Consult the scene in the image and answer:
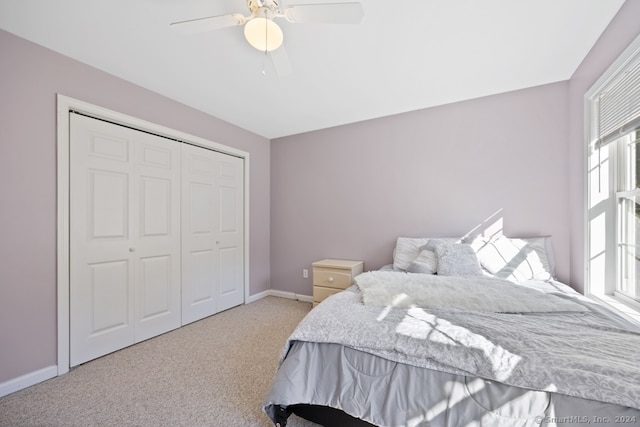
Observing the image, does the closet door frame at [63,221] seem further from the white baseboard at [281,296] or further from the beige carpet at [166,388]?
the white baseboard at [281,296]

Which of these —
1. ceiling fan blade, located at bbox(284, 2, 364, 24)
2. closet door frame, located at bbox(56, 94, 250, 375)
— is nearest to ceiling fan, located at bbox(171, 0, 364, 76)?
ceiling fan blade, located at bbox(284, 2, 364, 24)

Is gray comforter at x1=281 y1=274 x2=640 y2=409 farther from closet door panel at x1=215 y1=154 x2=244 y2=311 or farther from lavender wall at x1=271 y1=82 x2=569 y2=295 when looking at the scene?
closet door panel at x1=215 y1=154 x2=244 y2=311

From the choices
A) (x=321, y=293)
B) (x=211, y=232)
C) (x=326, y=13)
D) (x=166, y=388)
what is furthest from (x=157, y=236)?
(x=326, y=13)

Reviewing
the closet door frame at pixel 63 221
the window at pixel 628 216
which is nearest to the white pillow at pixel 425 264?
the window at pixel 628 216

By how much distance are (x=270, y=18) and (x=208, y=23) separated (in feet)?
1.10

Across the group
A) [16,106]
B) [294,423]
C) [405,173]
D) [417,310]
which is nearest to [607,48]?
[405,173]

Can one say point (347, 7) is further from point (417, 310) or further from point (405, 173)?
point (405, 173)

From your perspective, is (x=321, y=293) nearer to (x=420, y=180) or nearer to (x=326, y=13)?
(x=420, y=180)

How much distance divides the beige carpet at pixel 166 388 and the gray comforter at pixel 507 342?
2.20 ft

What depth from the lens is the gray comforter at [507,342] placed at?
852 millimetres

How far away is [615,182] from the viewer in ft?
5.62

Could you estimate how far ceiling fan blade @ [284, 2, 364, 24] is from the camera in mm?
1193

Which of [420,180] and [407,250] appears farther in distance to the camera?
[420,180]

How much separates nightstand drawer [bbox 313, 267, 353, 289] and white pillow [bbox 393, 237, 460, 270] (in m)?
0.54
